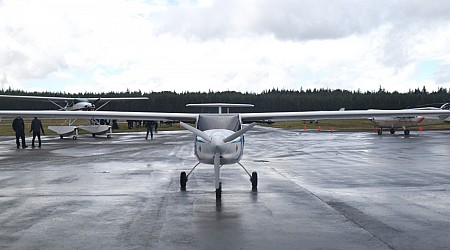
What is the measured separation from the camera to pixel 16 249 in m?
6.07

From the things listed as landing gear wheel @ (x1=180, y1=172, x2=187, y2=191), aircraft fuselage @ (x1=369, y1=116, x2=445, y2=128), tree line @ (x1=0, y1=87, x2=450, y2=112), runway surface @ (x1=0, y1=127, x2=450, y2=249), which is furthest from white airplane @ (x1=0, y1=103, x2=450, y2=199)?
tree line @ (x1=0, y1=87, x2=450, y2=112)

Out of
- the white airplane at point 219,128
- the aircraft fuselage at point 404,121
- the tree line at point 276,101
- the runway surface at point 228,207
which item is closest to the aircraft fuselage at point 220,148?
the white airplane at point 219,128

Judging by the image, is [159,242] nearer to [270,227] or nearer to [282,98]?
[270,227]

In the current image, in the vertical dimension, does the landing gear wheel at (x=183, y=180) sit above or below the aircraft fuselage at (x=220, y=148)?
below

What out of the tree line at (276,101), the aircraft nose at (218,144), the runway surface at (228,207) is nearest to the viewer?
the runway surface at (228,207)

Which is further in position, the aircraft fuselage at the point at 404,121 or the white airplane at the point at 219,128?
the aircraft fuselage at the point at 404,121

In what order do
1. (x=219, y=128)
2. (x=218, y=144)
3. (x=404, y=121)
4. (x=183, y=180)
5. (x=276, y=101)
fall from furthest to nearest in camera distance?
(x=276, y=101), (x=404, y=121), (x=219, y=128), (x=183, y=180), (x=218, y=144)

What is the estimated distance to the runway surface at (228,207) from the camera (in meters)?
6.52

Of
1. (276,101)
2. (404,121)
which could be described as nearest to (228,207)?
(404,121)

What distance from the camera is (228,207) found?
8.92 meters

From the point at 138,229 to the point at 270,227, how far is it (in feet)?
6.42

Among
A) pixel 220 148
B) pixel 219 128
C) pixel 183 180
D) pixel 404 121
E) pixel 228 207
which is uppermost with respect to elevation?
pixel 219 128

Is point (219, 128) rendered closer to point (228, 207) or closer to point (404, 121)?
point (228, 207)

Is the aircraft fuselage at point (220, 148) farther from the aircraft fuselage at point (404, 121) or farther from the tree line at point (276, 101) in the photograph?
the tree line at point (276, 101)
